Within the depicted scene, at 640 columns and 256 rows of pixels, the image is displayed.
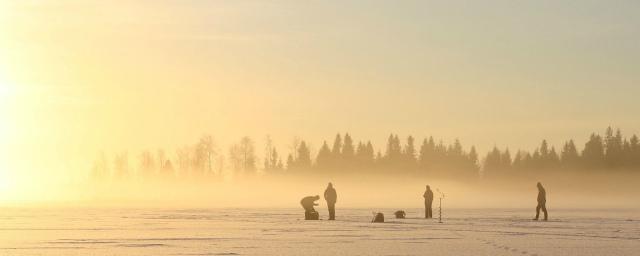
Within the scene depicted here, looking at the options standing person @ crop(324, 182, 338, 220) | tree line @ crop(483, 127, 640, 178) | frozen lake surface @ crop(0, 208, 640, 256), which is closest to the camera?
frozen lake surface @ crop(0, 208, 640, 256)

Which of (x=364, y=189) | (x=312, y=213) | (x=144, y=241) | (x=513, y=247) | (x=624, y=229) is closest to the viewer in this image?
(x=513, y=247)

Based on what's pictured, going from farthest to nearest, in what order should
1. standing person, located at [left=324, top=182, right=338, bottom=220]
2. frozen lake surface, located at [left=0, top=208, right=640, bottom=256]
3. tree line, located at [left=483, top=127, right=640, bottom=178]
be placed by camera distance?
tree line, located at [left=483, top=127, right=640, bottom=178] → standing person, located at [left=324, top=182, right=338, bottom=220] → frozen lake surface, located at [left=0, top=208, right=640, bottom=256]

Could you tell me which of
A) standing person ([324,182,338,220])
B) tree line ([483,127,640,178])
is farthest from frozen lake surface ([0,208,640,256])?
tree line ([483,127,640,178])

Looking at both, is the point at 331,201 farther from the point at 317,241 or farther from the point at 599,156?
the point at 599,156

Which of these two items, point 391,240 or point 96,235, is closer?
point 391,240

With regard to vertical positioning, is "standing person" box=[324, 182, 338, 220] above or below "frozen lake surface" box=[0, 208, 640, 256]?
above

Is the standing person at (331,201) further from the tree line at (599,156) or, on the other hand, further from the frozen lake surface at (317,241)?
the tree line at (599,156)

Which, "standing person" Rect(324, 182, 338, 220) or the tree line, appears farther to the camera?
the tree line

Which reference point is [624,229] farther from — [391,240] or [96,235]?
[96,235]

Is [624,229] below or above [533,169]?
below

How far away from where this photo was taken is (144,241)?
2852 cm

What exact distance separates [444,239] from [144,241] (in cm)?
912

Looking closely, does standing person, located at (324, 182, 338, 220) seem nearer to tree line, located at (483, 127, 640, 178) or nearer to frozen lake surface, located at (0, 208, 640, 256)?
frozen lake surface, located at (0, 208, 640, 256)

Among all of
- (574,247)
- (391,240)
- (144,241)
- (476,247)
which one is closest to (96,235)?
(144,241)
